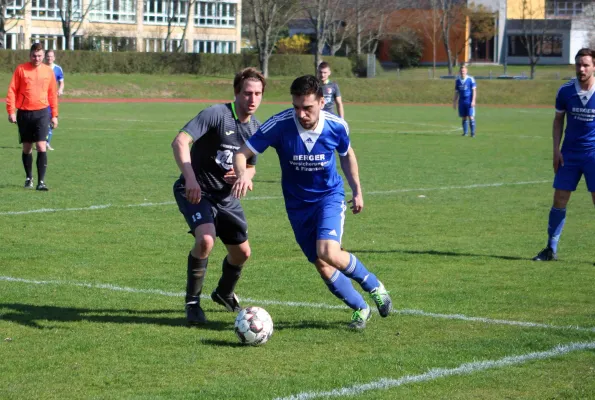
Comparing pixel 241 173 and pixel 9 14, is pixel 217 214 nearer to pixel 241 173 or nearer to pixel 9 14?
pixel 241 173

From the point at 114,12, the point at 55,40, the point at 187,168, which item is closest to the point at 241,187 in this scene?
the point at 187,168

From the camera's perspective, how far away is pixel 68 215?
489 inches

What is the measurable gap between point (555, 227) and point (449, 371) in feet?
15.7

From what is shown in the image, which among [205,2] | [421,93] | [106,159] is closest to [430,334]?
[106,159]

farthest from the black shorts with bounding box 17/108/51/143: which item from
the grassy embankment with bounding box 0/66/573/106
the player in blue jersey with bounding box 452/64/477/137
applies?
the grassy embankment with bounding box 0/66/573/106

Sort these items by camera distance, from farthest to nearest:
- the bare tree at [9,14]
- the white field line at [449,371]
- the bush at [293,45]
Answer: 1. the bush at [293,45]
2. the bare tree at [9,14]
3. the white field line at [449,371]

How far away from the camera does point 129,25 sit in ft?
283

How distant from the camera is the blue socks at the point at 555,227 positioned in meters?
10.0

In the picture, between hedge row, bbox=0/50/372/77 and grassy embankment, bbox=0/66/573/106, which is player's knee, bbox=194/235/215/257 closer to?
grassy embankment, bbox=0/66/573/106

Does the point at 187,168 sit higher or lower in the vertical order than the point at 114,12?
lower

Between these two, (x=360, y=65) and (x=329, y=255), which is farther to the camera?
(x=360, y=65)

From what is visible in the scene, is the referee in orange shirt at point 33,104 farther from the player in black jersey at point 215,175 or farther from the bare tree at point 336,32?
the bare tree at point 336,32

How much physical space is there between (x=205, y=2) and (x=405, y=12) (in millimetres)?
19321

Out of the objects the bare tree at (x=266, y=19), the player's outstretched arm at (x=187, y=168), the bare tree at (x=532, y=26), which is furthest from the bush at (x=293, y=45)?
the player's outstretched arm at (x=187, y=168)
